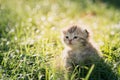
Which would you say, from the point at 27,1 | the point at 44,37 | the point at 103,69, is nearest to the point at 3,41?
the point at 44,37

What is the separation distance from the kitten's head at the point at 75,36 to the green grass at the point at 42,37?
0.27m

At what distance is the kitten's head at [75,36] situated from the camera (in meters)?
5.57

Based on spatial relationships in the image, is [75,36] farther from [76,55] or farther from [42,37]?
[42,37]

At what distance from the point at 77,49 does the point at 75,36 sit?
0.59 ft

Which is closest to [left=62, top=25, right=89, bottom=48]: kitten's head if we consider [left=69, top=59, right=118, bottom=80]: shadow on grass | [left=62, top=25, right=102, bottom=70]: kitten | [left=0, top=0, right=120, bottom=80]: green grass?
[left=62, top=25, right=102, bottom=70]: kitten

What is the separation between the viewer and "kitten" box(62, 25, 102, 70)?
5449mm

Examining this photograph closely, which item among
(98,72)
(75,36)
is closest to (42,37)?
(75,36)

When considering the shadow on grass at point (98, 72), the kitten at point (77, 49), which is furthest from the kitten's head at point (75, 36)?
the shadow on grass at point (98, 72)

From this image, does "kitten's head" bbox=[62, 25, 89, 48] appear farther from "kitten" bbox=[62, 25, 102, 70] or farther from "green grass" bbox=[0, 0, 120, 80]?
"green grass" bbox=[0, 0, 120, 80]

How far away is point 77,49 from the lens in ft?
18.4

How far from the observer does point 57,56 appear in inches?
221

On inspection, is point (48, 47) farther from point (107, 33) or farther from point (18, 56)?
point (107, 33)

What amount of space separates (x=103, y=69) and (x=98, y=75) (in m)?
0.15

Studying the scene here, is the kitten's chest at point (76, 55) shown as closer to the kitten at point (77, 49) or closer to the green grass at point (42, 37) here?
the kitten at point (77, 49)
